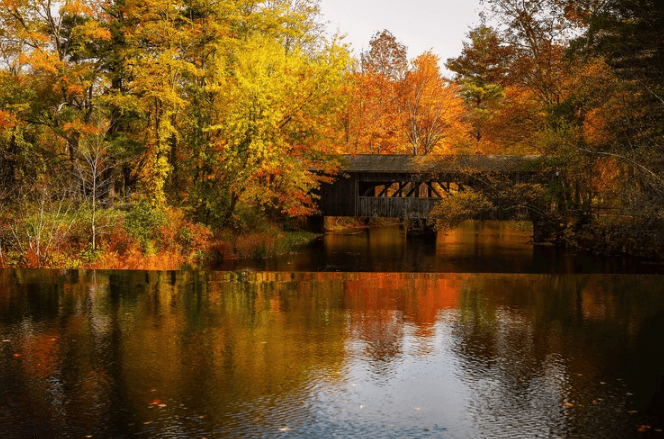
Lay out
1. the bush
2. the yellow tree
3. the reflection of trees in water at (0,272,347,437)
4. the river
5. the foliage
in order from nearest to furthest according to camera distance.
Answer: the river → the reflection of trees in water at (0,272,347,437) → the bush → the yellow tree → the foliage

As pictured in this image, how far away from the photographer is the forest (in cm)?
1997

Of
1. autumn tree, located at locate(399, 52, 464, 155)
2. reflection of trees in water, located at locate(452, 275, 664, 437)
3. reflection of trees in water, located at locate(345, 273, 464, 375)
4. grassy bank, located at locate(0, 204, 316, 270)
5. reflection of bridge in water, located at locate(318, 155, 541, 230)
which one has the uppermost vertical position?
autumn tree, located at locate(399, 52, 464, 155)

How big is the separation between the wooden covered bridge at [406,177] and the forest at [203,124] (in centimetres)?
156

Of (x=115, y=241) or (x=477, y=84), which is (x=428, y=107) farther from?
(x=115, y=241)

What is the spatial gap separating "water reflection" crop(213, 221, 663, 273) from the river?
25.6 feet

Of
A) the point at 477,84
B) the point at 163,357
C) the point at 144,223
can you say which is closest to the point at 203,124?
the point at 144,223

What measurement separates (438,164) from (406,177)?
2.17 meters

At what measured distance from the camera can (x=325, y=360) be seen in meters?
8.09

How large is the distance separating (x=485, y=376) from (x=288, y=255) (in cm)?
1955

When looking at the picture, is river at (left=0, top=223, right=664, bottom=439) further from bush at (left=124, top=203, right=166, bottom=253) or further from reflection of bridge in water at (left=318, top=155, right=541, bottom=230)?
reflection of bridge in water at (left=318, top=155, right=541, bottom=230)

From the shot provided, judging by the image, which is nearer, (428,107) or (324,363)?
(324,363)

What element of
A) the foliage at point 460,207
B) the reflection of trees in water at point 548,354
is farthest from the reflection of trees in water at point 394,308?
the foliage at point 460,207

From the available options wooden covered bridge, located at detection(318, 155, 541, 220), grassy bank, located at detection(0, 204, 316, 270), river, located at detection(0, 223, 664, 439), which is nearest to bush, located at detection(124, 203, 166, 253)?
grassy bank, located at detection(0, 204, 316, 270)

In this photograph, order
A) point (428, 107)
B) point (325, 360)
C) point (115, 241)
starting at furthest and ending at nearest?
point (428, 107)
point (115, 241)
point (325, 360)
